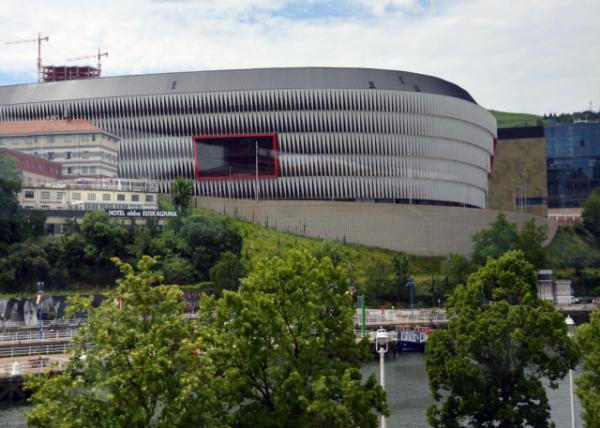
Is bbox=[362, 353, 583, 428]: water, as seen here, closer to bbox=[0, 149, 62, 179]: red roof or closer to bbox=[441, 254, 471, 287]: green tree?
bbox=[441, 254, 471, 287]: green tree

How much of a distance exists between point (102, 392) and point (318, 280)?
11.3 metres

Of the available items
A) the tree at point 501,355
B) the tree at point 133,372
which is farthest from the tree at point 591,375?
the tree at point 133,372

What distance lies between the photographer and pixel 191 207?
595ft

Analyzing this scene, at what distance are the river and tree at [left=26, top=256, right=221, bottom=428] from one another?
112 ft

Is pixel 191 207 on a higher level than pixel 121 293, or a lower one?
higher

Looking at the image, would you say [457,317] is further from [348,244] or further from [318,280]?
[348,244]

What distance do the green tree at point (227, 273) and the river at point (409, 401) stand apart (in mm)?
30492

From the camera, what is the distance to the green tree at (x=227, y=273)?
14400cm

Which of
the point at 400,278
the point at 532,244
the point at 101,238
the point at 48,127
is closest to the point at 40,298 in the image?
the point at 101,238

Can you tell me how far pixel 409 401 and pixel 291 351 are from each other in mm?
42651

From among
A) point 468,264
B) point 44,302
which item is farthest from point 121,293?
point 468,264

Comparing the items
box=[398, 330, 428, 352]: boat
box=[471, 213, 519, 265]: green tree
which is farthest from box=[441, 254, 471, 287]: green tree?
box=[398, 330, 428, 352]: boat

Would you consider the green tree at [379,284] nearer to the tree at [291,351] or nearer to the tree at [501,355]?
the tree at [501,355]

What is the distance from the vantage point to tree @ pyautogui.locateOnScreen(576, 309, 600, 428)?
55594 millimetres
